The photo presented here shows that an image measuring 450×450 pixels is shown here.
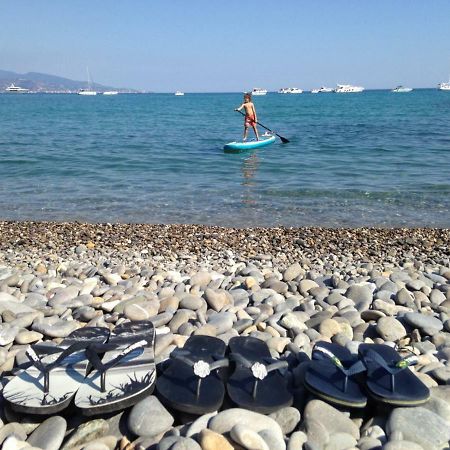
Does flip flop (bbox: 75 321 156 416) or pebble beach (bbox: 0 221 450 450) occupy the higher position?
flip flop (bbox: 75 321 156 416)

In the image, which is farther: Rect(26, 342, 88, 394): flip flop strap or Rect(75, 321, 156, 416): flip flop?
Rect(26, 342, 88, 394): flip flop strap

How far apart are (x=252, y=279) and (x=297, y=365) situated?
1.49 meters

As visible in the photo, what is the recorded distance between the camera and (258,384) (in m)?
2.60

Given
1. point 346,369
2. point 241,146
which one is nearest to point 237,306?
point 346,369

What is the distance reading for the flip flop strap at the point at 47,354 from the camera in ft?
8.48

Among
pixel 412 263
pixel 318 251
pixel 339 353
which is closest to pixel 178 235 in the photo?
pixel 318 251

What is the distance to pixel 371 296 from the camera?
3.93 metres

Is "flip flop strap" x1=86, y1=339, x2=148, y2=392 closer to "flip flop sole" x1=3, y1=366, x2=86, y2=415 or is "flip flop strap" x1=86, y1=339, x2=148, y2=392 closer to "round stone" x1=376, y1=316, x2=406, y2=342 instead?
"flip flop sole" x1=3, y1=366, x2=86, y2=415

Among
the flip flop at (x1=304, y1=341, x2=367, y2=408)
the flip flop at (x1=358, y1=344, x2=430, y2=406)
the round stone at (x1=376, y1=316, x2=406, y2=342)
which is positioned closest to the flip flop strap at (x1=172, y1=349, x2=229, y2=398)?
the flip flop at (x1=304, y1=341, x2=367, y2=408)

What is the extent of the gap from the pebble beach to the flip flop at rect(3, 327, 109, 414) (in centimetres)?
8

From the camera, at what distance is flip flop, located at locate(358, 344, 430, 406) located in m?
2.43

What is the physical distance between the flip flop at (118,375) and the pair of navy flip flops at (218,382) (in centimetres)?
11

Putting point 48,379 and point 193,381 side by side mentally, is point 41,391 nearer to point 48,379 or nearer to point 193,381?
point 48,379

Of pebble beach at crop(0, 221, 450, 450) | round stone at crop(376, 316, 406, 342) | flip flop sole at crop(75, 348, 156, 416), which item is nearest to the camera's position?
pebble beach at crop(0, 221, 450, 450)
